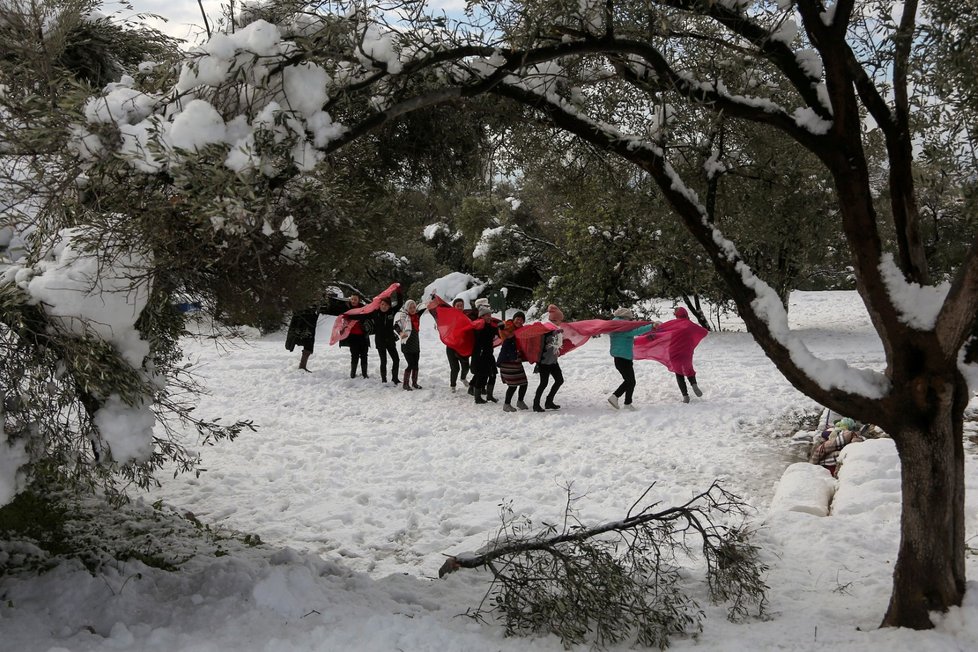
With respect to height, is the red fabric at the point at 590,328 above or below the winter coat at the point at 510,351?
above

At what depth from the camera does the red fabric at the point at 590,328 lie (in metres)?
13.5

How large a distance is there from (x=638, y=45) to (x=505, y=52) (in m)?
0.91

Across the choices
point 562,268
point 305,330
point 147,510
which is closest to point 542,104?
point 147,510

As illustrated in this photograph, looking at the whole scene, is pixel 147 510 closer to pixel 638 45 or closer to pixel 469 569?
pixel 469 569

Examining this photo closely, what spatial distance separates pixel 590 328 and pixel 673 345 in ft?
4.99

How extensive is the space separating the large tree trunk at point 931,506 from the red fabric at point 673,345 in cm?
793

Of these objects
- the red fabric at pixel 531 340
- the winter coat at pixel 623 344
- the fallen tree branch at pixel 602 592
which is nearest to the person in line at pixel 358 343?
the red fabric at pixel 531 340

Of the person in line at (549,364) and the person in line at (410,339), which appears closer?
the person in line at (549,364)

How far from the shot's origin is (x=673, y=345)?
13.7 metres

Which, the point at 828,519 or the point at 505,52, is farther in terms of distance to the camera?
the point at 828,519

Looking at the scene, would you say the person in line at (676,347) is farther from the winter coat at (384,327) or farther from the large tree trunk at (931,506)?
the large tree trunk at (931,506)

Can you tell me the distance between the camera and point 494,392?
15.3 meters

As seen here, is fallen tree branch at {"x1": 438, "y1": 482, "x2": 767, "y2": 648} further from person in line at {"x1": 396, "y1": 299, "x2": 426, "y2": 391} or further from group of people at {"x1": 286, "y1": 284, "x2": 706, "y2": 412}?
person in line at {"x1": 396, "y1": 299, "x2": 426, "y2": 391}

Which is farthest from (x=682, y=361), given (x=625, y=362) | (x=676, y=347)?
(x=625, y=362)
